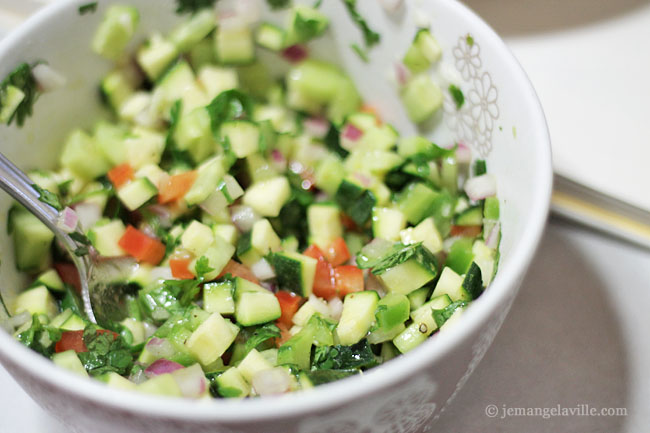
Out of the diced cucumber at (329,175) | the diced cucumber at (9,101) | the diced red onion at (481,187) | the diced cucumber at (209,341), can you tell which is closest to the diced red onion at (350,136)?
the diced cucumber at (329,175)

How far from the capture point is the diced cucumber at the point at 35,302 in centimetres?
101

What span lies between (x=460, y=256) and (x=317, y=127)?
1.41 feet

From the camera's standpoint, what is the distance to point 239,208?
1157mm

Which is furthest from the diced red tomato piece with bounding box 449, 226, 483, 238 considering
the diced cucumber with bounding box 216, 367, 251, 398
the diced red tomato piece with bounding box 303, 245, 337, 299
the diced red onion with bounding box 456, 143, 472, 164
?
the diced cucumber with bounding box 216, 367, 251, 398

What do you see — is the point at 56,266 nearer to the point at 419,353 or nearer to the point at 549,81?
the point at 419,353

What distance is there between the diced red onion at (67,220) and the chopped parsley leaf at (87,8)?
1.14 ft

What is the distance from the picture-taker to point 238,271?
3.58 feet

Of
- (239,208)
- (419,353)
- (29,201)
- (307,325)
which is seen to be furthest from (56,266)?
(419,353)

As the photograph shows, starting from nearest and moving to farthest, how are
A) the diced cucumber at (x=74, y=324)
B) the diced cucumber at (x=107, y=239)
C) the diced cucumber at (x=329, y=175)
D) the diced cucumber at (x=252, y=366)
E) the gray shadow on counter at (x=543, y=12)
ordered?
the diced cucumber at (x=252, y=366) < the diced cucumber at (x=74, y=324) < the diced cucumber at (x=107, y=239) < the diced cucumber at (x=329, y=175) < the gray shadow on counter at (x=543, y=12)

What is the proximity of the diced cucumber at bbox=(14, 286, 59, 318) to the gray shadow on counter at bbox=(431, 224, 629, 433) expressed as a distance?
2.07 ft

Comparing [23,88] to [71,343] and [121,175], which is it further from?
[71,343]

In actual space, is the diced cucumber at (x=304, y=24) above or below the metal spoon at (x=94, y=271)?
above

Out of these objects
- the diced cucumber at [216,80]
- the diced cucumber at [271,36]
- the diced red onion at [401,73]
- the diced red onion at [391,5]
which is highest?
the diced red onion at [391,5]

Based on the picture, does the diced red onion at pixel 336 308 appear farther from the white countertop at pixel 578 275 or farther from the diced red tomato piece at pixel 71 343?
the diced red tomato piece at pixel 71 343
